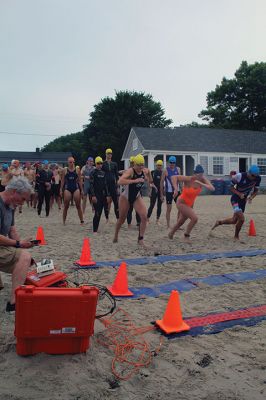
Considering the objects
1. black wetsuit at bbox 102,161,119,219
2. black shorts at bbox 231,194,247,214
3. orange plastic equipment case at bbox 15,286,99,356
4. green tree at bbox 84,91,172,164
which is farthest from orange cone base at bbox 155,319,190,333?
green tree at bbox 84,91,172,164

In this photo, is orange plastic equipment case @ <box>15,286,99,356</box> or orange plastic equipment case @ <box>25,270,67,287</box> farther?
orange plastic equipment case @ <box>25,270,67,287</box>

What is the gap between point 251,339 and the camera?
340cm

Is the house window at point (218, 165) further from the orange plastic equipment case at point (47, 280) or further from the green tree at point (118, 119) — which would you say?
the orange plastic equipment case at point (47, 280)

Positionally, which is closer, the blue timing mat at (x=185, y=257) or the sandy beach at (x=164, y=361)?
the sandy beach at (x=164, y=361)

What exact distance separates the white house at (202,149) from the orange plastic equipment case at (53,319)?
25.5m

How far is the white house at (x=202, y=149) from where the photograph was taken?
29.0m

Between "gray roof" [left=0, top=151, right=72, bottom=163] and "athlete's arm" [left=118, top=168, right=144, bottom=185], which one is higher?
"gray roof" [left=0, top=151, right=72, bottom=163]

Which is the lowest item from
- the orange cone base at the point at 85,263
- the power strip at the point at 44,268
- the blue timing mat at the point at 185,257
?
the blue timing mat at the point at 185,257

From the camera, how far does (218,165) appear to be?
30.1 m

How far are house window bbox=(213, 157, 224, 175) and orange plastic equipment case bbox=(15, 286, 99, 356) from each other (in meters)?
28.2

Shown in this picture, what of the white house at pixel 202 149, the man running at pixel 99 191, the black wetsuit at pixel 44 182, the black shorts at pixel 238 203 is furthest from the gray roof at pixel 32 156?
the black shorts at pixel 238 203

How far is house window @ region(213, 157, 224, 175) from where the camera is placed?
29967mm

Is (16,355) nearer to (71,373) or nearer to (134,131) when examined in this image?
(71,373)

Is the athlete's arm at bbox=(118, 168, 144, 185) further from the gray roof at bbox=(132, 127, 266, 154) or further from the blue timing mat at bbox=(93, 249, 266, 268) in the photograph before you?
the gray roof at bbox=(132, 127, 266, 154)
